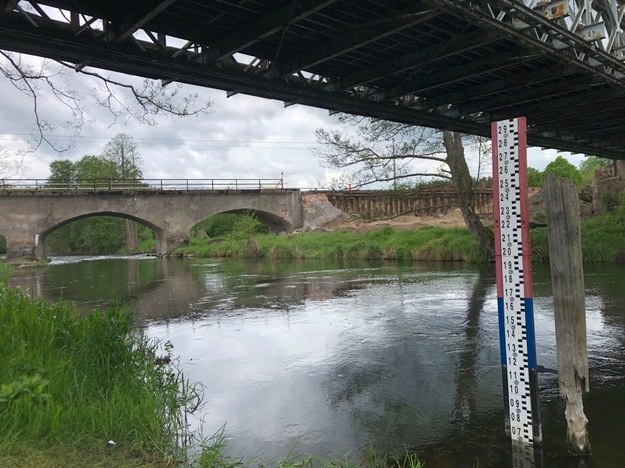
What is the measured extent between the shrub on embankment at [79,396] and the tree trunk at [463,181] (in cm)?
1595

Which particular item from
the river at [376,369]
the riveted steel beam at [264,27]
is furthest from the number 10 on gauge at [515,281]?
the riveted steel beam at [264,27]

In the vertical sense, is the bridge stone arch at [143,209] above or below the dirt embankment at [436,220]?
above

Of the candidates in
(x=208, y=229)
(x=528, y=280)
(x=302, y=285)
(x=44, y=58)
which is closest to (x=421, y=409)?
(x=528, y=280)

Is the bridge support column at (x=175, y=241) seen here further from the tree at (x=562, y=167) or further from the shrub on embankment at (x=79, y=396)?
the shrub on embankment at (x=79, y=396)

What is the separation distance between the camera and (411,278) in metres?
17.2

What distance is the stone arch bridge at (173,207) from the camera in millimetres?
37688

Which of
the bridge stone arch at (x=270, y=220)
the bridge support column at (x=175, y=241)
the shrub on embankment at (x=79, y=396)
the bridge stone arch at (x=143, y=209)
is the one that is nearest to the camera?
the shrub on embankment at (x=79, y=396)

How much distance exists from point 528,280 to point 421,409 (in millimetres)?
1963

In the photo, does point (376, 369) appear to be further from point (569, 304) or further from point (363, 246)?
point (363, 246)

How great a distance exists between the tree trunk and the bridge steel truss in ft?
31.7

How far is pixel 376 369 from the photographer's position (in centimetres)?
695

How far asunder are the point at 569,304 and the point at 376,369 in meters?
3.16

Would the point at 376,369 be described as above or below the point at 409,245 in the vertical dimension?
below

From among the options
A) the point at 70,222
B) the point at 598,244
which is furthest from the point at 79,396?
the point at 70,222
